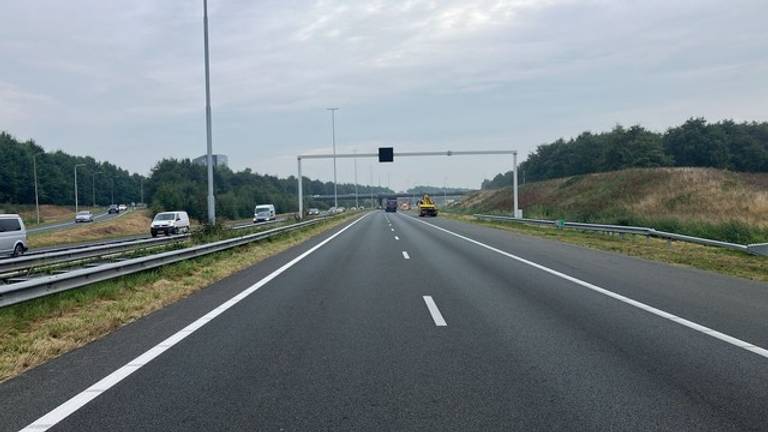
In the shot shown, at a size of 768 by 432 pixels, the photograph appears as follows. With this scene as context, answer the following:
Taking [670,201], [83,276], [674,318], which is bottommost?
[674,318]

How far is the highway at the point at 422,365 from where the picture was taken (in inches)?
194

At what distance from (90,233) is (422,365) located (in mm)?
50541

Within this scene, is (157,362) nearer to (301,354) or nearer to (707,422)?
(301,354)

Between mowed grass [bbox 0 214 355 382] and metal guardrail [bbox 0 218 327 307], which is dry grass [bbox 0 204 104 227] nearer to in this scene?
metal guardrail [bbox 0 218 327 307]

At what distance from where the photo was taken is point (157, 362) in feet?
22.3

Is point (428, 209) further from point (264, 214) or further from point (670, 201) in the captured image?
point (670, 201)

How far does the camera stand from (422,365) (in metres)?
6.52

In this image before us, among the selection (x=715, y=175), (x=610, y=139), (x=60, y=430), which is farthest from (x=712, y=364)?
(x=610, y=139)

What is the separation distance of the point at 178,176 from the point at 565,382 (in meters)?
122

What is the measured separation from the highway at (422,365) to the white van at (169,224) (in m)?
32.1

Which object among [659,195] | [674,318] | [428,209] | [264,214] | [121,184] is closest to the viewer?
[674,318]

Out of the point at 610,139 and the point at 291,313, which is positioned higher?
the point at 610,139

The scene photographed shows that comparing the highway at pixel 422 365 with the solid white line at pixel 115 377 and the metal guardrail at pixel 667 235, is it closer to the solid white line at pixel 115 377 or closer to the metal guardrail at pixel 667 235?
the solid white line at pixel 115 377

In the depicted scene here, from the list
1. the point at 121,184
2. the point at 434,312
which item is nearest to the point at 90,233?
the point at 434,312
